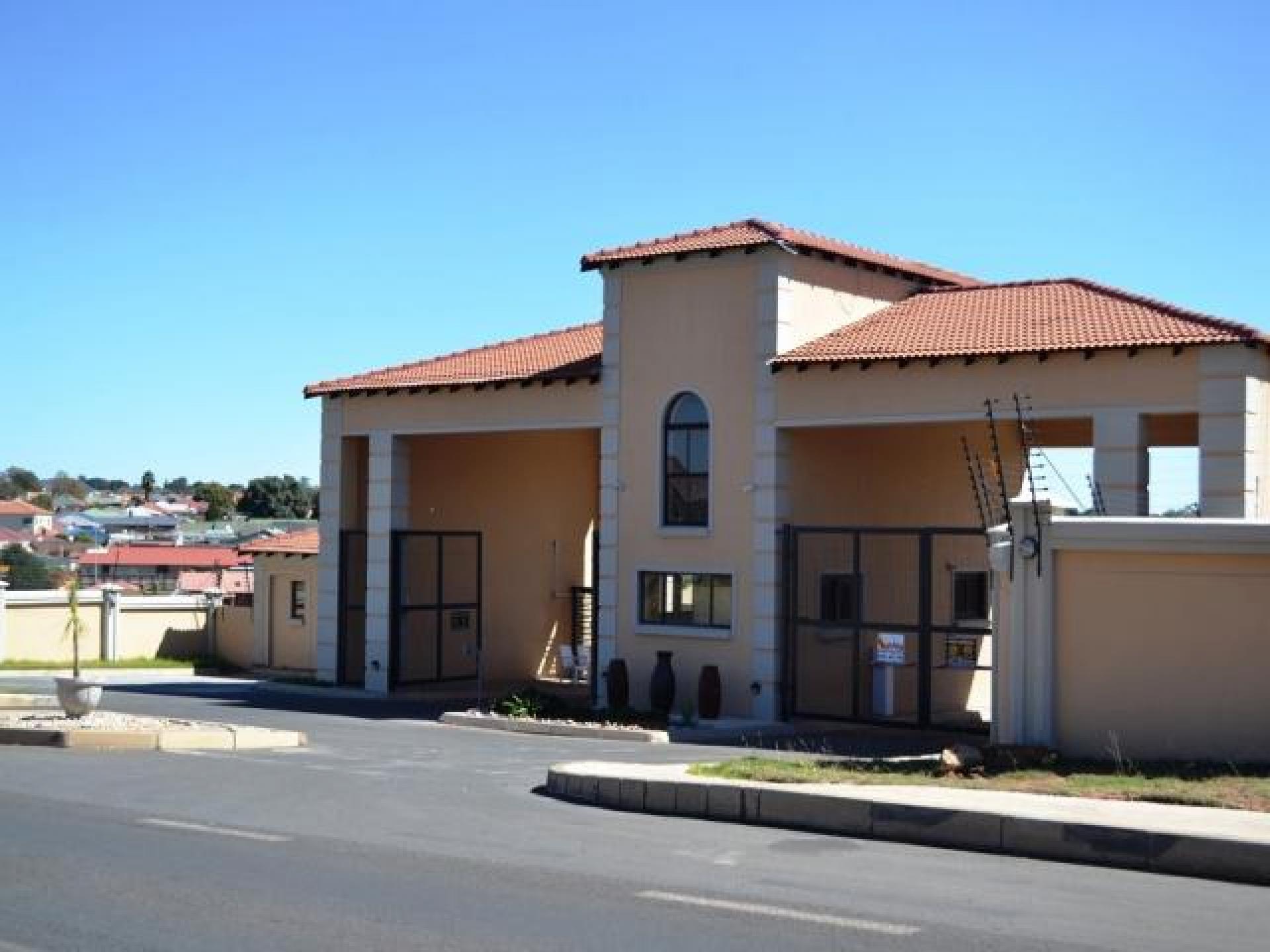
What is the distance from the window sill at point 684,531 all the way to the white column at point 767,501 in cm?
100

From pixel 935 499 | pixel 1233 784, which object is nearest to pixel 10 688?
pixel 935 499

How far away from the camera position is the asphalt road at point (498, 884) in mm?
9062

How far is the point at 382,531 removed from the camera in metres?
31.4

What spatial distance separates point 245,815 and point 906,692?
15.0 meters

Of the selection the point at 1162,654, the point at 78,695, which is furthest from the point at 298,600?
the point at 1162,654

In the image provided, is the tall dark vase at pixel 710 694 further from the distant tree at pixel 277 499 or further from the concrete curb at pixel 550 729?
the distant tree at pixel 277 499

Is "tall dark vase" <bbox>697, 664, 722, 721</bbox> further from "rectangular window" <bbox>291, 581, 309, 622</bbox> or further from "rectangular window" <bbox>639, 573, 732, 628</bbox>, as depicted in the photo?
"rectangular window" <bbox>291, 581, 309, 622</bbox>

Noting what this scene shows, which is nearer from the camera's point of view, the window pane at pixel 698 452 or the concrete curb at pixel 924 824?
the concrete curb at pixel 924 824

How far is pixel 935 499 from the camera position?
2878cm

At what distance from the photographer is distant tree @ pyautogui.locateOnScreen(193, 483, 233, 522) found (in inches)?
6216

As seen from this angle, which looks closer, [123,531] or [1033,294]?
[1033,294]

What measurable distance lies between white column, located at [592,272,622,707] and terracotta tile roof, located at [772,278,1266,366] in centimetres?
349

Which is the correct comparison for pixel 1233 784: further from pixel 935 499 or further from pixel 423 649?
pixel 423 649

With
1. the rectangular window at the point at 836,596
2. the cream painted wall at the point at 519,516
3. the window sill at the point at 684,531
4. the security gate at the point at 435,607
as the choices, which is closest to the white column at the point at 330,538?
the security gate at the point at 435,607
